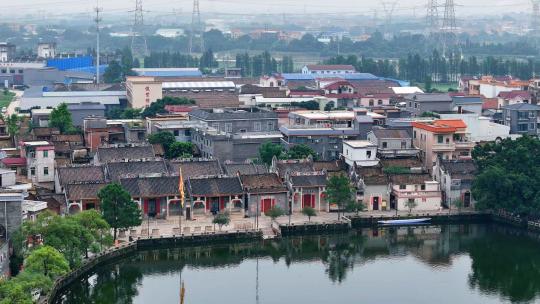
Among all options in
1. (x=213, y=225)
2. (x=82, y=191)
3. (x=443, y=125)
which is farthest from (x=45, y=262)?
(x=443, y=125)

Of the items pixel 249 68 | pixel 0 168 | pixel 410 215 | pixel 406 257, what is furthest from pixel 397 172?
pixel 249 68

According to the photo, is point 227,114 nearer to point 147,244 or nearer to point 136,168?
point 136,168

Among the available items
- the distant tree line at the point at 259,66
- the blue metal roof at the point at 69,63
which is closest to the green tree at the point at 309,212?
the blue metal roof at the point at 69,63

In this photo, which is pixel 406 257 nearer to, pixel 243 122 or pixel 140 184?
pixel 140 184

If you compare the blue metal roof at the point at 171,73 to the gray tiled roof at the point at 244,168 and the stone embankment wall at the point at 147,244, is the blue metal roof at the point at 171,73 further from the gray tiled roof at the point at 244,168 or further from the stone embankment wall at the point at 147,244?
the stone embankment wall at the point at 147,244

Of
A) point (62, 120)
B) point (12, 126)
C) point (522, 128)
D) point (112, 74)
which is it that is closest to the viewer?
point (12, 126)

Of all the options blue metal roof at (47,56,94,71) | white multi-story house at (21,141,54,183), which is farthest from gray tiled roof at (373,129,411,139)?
blue metal roof at (47,56,94,71)
